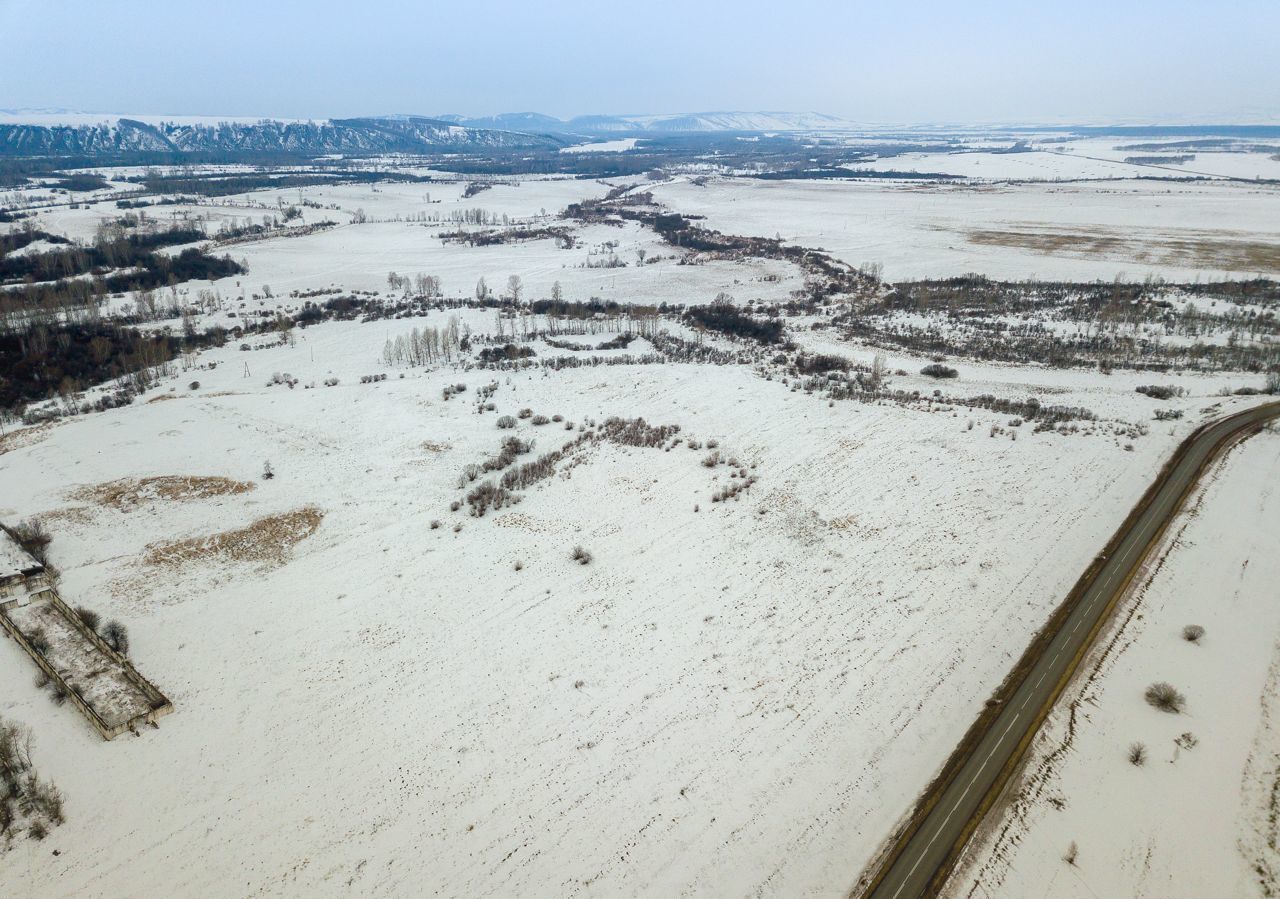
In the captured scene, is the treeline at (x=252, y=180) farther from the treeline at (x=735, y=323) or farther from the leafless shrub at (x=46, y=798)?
the leafless shrub at (x=46, y=798)

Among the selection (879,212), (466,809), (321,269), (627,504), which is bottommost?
(466,809)

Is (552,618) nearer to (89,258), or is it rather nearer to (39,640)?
(39,640)

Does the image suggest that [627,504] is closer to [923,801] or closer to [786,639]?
[786,639]

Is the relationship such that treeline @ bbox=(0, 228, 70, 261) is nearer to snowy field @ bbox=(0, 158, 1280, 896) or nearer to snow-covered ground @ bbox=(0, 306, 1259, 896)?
snowy field @ bbox=(0, 158, 1280, 896)

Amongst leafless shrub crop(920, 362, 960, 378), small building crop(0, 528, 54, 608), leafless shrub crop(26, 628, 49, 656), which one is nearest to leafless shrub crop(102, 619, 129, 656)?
leafless shrub crop(26, 628, 49, 656)

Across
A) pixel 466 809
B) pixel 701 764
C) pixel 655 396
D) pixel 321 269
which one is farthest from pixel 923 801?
pixel 321 269

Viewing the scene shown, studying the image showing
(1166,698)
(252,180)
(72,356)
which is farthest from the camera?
(252,180)

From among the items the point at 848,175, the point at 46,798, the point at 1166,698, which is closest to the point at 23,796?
the point at 46,798
